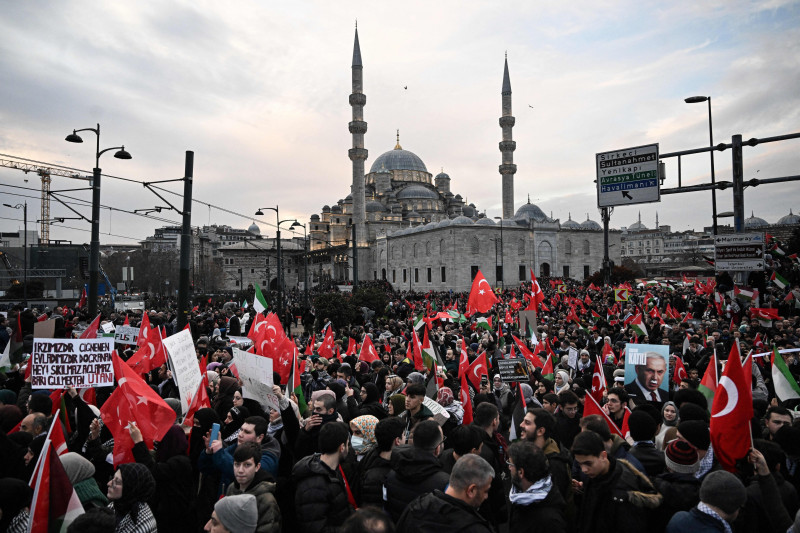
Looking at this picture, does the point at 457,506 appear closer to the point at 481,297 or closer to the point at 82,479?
the point at 82,479

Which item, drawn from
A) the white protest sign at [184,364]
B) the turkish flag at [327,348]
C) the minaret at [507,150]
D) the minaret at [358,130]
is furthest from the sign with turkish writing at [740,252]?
the minaret at [507,150]

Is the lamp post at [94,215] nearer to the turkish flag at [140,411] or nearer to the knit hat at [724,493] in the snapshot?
the turkish flag at [140,411]

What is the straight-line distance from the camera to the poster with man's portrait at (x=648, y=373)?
5703 mm

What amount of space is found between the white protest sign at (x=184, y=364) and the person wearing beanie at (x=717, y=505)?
4390 mm

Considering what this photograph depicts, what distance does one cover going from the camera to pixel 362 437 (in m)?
4.10

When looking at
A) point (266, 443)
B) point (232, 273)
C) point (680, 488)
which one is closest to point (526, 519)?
point (680, 488)

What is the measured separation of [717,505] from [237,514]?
8.32 ft

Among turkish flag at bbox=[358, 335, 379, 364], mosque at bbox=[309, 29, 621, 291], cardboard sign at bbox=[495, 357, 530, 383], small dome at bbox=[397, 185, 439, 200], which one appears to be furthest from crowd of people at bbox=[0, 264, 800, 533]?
small dome at bbox=[397, 185, 439, 200]

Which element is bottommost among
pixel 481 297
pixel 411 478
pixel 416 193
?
pixel 411 478

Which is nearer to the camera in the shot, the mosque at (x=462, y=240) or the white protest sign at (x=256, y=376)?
the white protest sign at (x=256, y=376)

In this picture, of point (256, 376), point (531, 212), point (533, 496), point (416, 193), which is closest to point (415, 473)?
point (533, 496)

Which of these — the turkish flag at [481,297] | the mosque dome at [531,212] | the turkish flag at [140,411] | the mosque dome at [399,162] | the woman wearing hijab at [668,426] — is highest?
the mosque dome at [399,162]

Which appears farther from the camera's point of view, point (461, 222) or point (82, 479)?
point (461, 222)

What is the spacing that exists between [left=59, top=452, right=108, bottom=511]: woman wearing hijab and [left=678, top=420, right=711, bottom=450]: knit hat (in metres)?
3.81
